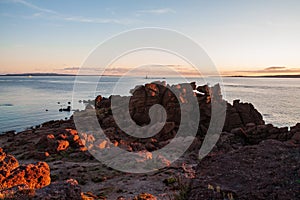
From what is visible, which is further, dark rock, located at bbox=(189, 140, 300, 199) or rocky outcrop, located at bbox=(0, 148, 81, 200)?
rocky outcrop, located at bbox=(0, 148, 81, 200)

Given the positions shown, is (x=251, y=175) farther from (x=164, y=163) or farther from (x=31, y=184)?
(x=164, y=163)

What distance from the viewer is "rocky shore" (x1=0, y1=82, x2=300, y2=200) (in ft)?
38.1

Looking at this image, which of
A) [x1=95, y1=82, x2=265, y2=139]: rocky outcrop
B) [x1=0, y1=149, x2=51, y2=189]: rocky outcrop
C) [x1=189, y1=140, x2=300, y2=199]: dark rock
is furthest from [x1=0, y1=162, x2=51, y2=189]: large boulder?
[x1=95, y1=82, x2=265, y2=139]: rocky outcrop

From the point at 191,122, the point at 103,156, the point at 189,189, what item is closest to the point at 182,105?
the point at 191,122

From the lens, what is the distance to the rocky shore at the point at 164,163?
1162cm

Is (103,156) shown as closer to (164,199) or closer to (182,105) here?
(164,199)

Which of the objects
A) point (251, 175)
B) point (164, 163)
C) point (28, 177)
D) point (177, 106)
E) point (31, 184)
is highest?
point (251, 175)

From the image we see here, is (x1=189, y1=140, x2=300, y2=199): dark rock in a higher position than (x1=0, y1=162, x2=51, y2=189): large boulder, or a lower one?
higher

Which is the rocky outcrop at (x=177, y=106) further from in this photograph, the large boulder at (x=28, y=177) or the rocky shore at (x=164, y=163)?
the large boulder at (x=28, y=177)

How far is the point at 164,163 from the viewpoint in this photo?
1077 inches

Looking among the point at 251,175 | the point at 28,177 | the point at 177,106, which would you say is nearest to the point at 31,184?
the point at 28,177

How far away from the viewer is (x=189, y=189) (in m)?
12.0

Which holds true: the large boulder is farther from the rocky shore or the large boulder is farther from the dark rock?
the dark rock

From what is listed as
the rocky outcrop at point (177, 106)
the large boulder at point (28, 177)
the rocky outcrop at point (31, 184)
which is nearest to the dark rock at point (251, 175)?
the rocky outcrop at point (31, 184)
